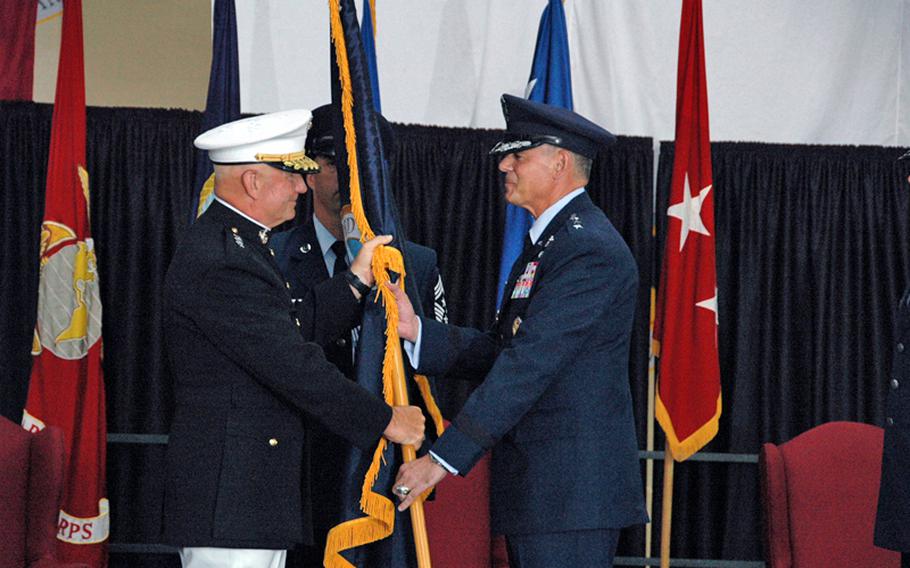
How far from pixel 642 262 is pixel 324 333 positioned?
218cm

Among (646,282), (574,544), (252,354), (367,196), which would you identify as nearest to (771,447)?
(646,282)

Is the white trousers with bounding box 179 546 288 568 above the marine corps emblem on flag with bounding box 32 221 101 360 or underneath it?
underneath

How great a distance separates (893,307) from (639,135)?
52.4 inches

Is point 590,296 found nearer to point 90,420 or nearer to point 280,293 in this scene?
point 280,293

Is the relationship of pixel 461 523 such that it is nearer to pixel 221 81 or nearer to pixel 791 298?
pixel 791 298

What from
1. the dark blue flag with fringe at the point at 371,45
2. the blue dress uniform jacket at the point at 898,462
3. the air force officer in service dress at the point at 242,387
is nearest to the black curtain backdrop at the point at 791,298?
the dark blue flag with fringe at the point at 371,45

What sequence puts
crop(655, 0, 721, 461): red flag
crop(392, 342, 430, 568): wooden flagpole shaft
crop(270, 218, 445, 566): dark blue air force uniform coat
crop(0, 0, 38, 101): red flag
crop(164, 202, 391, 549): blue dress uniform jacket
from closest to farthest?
crop(164, 202, 391, 549): blue dress uniform jacket
crop(392, 342, 430, 568): wooden flagpole shaft
crop(270, 218, 445, 566): dark blue air force uniform coat
crop(655, 0, 721, 461): red flag
crop(0, 0, 38, 101): red flag

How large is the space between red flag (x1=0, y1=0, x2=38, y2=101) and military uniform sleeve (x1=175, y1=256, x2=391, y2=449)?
2.64 m

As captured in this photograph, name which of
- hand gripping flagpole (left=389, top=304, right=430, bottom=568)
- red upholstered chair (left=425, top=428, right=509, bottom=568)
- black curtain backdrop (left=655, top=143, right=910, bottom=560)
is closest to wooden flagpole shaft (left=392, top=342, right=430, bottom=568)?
hand gripping flagpole (left=389, top=304, right=430, bottom=568)

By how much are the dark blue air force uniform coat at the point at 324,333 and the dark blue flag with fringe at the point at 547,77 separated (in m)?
1.14

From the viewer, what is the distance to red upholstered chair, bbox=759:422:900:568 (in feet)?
13.4

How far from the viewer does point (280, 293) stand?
9.55 ft

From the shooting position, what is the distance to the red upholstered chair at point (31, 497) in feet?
12.6

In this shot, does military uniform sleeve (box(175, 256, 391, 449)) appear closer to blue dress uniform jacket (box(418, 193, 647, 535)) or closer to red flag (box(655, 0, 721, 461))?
blue dress uniform jacket (box(418, 193, 647, 535))
